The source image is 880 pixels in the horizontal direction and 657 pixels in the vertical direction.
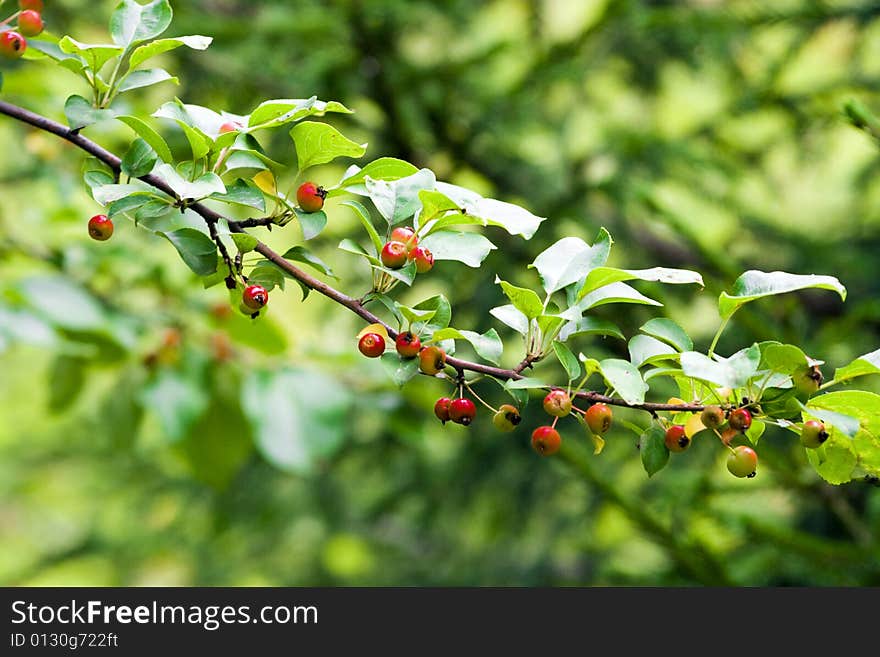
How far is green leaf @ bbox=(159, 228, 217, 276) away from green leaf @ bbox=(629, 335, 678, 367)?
0.86ft

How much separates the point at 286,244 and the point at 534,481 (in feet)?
4.18

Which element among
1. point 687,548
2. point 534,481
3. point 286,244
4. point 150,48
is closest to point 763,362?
point 150,48

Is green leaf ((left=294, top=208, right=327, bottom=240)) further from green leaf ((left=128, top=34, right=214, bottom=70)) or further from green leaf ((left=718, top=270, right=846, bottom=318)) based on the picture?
green leaf ((left=718, top=270, right=846, bottom=318))

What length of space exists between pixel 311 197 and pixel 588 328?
189 mm

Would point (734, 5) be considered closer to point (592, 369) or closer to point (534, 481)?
point (534, 481)

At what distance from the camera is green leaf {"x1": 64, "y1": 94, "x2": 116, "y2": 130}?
1.82 ft

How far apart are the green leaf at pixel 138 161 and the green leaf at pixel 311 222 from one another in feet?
0.31

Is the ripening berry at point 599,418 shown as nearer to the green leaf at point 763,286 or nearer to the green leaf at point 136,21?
the green leaf at point 763,286

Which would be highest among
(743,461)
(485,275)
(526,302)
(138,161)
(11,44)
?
(485,275)

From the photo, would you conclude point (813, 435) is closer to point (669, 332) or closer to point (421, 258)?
point (669, 332)

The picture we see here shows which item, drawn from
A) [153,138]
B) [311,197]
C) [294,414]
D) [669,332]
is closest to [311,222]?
[311,197]

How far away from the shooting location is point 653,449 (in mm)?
516

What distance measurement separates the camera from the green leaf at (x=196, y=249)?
1.75ft

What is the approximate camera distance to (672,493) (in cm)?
126
